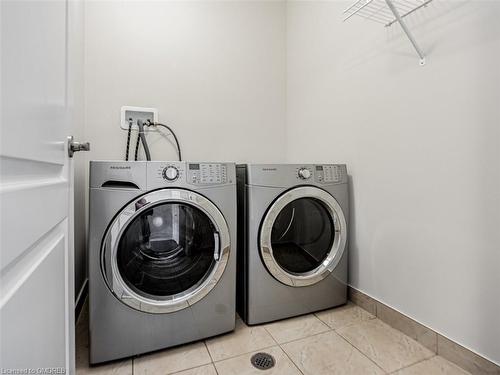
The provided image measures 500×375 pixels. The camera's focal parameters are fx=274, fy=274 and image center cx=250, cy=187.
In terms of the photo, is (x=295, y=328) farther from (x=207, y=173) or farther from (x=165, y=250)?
(x=207, y=173)

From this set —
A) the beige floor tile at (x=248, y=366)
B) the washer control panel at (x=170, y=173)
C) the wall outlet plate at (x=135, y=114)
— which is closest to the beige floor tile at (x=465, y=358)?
the beige floor tile at (x=248, y=366)

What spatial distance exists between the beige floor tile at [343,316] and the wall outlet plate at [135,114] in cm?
164

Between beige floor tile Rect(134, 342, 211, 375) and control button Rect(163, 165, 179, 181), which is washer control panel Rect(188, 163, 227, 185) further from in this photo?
beige floor tile Rect(134, 342, 211, 375)

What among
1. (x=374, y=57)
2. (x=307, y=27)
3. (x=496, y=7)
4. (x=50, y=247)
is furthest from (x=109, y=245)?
(x=307, y=27)

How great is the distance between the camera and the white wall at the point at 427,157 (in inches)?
40.7

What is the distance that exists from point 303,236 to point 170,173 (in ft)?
2.76

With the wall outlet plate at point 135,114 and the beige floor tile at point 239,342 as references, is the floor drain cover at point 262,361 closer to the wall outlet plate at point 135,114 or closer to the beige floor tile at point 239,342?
the beige floor tile at point 239,342

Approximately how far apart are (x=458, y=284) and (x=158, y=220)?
1308 millimetres

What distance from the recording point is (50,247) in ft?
2.13

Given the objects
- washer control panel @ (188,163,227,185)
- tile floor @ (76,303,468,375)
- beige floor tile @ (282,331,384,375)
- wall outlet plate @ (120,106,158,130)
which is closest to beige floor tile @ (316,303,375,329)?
tile floor @ (76,303,468,375)

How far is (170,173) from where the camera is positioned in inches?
47.2

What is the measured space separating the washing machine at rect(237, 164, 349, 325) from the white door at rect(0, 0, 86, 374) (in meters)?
0.81

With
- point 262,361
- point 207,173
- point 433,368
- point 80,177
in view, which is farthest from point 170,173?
point 433,368

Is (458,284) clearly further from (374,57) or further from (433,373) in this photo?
(374,57)
